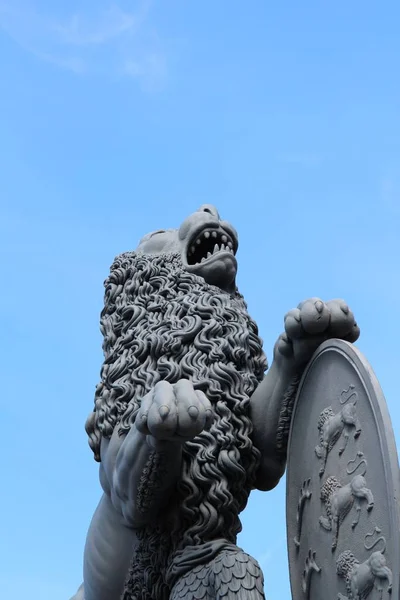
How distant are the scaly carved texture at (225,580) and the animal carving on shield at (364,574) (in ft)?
1.20

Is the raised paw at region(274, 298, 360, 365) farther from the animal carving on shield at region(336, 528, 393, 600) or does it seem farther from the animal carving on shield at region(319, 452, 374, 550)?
the animal carving on shield at region(336, 528, 393, 600)

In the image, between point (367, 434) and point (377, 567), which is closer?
point (377, 567)

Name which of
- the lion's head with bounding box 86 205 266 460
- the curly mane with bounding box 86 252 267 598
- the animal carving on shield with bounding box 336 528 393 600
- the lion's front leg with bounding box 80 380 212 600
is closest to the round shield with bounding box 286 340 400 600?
the animal carving on shield with bounding box 336 528 393 600

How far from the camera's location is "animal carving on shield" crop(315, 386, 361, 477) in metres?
4.41

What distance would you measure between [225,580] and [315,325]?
1.10m

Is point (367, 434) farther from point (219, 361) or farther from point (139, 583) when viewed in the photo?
point (139, 583)

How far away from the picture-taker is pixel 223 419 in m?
4.85

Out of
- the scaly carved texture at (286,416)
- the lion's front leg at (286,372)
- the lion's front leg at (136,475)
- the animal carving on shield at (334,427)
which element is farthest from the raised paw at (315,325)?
the lion's front leg at (136,475)

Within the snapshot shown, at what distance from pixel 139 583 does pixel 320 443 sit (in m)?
1.04

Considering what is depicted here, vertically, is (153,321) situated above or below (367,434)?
above

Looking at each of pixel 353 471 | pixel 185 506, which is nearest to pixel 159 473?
pixel 185 506

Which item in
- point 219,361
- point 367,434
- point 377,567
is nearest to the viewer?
point 377,567

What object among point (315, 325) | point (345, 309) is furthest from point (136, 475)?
point (345, 309)

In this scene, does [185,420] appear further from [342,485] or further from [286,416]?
[286,416]
